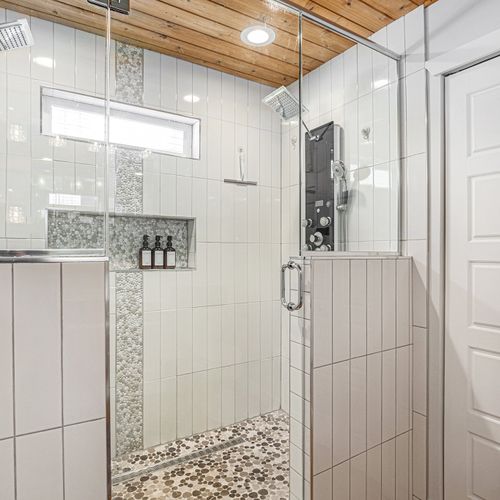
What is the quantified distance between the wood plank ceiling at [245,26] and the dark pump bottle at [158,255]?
1084mm

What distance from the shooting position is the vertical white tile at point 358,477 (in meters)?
1.42

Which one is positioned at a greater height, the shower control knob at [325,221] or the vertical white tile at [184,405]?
the shower control knob at [325,221]

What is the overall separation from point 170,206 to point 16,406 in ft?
4.65

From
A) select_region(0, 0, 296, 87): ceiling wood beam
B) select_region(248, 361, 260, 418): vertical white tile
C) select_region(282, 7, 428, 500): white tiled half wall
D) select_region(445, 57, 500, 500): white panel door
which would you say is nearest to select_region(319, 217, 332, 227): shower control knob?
select_region(282, 7, 428, 500): white tiled half wall

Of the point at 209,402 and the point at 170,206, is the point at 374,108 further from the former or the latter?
the point at 209,402

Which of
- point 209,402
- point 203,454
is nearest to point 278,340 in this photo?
point 209,402

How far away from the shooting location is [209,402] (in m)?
2.22

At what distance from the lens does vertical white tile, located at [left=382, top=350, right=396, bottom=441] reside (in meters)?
1.56

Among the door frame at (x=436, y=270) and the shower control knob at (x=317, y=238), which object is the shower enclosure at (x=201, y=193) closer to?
the shower control knob at (x=317, y=238)

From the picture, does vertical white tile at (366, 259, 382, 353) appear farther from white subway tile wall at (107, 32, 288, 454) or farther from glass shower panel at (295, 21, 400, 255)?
white subway tile wall at (107, 32, 288, 454)

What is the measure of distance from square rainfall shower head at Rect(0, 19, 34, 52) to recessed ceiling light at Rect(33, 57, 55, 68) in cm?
6

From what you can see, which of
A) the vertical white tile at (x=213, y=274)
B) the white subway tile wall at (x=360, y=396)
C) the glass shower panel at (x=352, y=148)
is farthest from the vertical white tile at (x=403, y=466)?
the vertical white tile at (x=213, y=274)

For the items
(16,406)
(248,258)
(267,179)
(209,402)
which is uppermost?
(267,179)

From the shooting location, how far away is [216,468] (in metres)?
1.90
